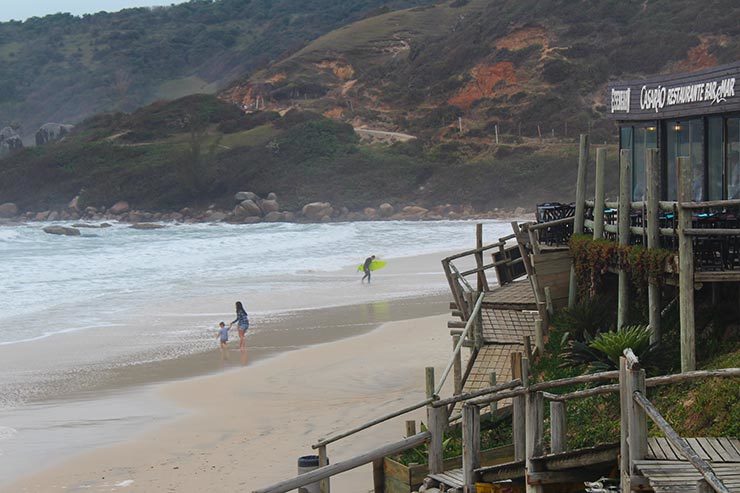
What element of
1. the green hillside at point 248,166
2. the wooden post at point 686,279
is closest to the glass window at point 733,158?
the wooden post at point 686,279

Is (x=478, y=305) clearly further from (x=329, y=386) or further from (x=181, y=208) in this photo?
(x=181, y=208)

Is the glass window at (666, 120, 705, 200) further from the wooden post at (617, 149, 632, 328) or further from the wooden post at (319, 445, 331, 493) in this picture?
the wooden post at (319, 445, 331, 493)

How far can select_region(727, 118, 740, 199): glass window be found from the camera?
15156 mm

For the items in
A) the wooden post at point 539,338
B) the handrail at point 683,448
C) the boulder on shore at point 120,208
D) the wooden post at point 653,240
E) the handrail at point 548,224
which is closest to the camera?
the handrail at point 683,448

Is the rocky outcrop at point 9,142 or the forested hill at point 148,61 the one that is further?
the forested hill at point 148,61

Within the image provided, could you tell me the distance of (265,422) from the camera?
17938 millimetres

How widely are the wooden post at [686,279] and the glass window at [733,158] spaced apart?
3725 millimetres

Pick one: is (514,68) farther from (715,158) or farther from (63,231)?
(715,158)

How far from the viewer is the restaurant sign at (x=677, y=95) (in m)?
15.0

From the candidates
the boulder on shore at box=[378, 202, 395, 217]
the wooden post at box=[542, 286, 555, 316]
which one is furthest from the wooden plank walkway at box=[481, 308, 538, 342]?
the boulder on shore at box=[378, 202, 395, 217]

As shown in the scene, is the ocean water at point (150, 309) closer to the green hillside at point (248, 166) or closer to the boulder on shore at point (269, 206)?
the green hillside at point (248, 166)

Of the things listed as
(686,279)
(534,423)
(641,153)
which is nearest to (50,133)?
(641,153)

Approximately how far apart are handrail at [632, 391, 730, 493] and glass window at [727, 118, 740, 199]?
7.74m

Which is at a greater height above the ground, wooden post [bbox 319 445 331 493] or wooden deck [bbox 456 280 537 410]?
wooden deck [bbox 456 280 537 410]
